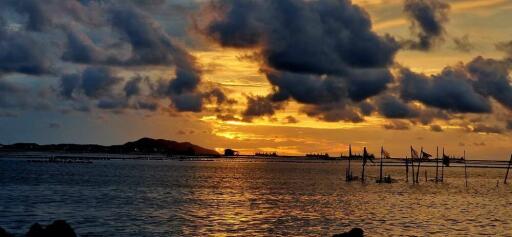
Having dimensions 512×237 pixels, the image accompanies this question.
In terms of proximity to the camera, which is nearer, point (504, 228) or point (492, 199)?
point (504, 228)

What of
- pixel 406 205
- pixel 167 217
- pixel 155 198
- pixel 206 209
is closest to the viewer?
pixel 167 217

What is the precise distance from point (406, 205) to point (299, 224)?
34417 mm

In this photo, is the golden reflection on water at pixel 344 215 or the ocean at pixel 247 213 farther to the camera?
the golden reflection on water at pixel 344 215

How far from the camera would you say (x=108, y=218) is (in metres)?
75.6

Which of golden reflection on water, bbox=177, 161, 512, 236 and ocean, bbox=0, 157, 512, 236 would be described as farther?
golden reflection on water, bbox=177, 161, 512, 236

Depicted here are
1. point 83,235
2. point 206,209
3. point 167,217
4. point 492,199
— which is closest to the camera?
point 83,235

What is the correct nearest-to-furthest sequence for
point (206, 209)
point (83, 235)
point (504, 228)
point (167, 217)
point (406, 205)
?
point (83, 235) → point (504, 228) → point (167, 217) → point (206, 209) → point (406, 205)

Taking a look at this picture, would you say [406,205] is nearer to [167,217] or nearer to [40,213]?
[167,217]

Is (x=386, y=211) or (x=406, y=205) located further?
(x=406, y=205)

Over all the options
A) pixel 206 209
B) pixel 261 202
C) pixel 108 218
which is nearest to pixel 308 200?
pixel 261 202

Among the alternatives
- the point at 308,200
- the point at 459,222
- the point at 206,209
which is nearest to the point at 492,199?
the point at 308,200

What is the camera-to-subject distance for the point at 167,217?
7819 cm

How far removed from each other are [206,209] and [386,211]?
26288mm

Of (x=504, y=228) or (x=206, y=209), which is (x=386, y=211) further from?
(x=206, y=209)
